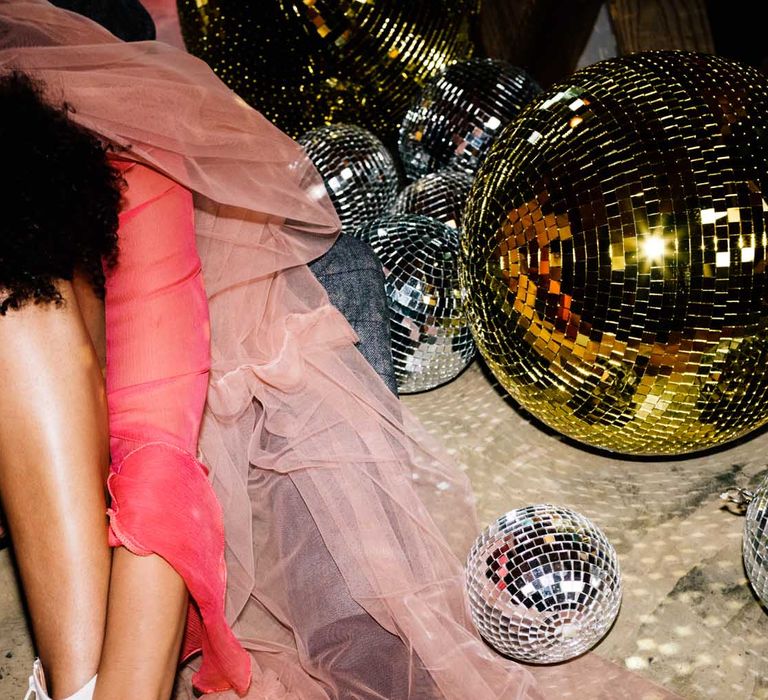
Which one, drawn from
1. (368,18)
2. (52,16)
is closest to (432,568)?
(52,16)

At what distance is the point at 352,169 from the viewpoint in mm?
1532

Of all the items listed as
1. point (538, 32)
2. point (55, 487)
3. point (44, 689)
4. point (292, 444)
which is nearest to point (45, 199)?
point (55, 487)

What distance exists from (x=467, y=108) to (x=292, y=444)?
31.9 inches

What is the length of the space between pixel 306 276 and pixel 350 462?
1.07 ft

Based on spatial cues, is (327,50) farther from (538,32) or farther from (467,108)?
(538,32)

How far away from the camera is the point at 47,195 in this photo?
0.89 metres

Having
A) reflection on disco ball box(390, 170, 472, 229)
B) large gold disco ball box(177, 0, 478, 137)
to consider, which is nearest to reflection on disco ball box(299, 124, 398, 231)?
reflection on disco ball box(390, 170, 472, 229)

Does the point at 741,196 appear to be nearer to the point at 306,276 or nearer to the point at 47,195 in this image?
the point at 306,276

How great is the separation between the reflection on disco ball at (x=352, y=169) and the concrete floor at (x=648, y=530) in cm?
42

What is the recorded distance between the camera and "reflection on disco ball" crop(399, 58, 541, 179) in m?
1.53

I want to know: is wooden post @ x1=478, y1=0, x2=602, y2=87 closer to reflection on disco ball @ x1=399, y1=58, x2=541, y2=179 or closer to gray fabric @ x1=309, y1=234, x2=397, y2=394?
reflection on disco ball @ x1=399, y1=58, x2=541, y2=179

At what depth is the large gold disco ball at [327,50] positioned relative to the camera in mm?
1589

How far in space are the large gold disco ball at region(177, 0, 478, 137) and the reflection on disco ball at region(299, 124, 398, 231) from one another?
0.18 m

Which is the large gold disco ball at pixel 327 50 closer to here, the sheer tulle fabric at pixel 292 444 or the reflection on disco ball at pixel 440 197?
the reflection on disco ball at pixel 440 197
